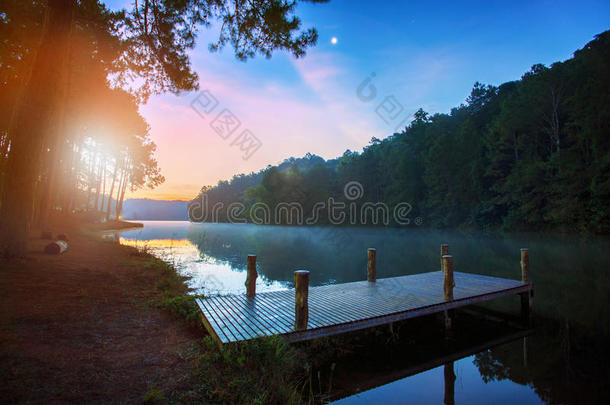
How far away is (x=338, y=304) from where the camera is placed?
718 cm

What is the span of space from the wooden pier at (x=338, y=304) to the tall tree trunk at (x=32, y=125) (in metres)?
6.89

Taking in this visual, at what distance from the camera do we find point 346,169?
70.2 meters

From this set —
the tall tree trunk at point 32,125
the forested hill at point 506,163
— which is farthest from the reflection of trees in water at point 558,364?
the forested hill at point 506,163

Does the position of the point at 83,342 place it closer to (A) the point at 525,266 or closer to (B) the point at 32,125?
(B) the point at 32,125

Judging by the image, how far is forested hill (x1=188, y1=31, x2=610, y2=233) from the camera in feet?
92.6

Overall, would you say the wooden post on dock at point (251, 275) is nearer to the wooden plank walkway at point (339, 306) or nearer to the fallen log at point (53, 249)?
the wooden plank walkway at point (339, 306)

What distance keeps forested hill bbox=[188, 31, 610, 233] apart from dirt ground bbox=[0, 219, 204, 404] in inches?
1402

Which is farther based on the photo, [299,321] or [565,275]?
[565,275]

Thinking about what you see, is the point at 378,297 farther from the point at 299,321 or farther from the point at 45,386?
the point at 45,386

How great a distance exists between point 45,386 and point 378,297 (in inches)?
265

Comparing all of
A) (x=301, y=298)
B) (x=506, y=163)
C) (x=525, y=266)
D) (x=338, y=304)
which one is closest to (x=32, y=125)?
(x=301, y=298)

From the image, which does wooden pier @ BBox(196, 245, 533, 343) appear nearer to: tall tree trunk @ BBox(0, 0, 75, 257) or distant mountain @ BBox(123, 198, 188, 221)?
tall tree trunk @ BBox(0, 0, 75, 257)

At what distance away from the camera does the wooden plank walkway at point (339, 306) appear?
18.3 ft

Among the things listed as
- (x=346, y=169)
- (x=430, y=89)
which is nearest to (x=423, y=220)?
(x=346, y=169)
